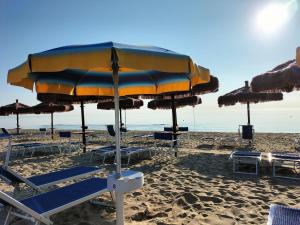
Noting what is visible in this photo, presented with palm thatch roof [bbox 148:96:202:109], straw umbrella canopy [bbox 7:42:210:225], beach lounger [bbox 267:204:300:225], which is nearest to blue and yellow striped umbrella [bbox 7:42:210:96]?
straw umbrella canopy [bbox 7:42:210:225]

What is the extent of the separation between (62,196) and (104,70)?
210 centimetres

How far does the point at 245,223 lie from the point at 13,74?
3334 millimetres

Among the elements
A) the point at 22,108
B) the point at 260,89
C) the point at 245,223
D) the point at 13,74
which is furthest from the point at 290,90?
the point at 22,108

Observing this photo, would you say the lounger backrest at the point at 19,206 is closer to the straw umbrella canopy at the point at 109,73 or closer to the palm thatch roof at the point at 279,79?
the straw umbrella canopy at the point at 109,73

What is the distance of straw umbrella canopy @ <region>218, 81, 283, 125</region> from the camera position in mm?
11156

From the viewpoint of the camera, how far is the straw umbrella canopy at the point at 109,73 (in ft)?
8.45

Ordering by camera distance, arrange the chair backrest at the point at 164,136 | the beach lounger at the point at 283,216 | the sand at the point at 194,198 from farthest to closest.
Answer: the chair backrest at the point at 164,136
the sand at the point at 194,198
the beach lounger at the point at 283,216

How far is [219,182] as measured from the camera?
497 centimetres

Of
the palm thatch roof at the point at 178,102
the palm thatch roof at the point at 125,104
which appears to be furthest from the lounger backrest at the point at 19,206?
the palm thatch roof at the point at 125,104

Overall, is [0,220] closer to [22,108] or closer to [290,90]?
[290,90]

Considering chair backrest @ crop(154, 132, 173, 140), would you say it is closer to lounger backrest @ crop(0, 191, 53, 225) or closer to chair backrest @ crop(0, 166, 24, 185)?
chair backrest @ crop(0, 166, 24, 185)

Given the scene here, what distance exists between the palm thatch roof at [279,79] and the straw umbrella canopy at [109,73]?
10.4 feet

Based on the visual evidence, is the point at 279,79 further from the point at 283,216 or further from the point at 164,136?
the point at 283,216

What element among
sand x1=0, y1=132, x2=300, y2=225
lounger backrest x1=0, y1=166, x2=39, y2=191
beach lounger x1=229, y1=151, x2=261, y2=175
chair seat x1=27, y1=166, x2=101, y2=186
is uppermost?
lounger backrest x1=0, y1=166, x2=39, y2=191
